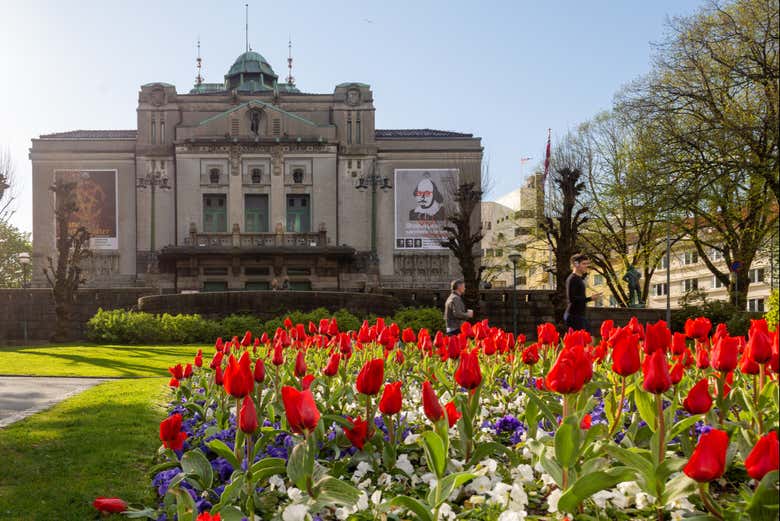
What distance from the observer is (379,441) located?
167 inches

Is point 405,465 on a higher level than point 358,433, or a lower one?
lower

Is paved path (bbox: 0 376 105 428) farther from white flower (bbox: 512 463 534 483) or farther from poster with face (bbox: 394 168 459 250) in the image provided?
poster with face (bbox: 394 168 459 250)

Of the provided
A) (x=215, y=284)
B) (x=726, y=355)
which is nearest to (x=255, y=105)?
(x=215, y=284)

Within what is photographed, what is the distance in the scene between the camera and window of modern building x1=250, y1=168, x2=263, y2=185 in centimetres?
5225

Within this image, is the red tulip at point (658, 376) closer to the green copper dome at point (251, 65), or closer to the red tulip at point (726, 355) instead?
the red tulip at point (726, 355)

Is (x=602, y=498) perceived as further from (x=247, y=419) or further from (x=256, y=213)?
(x=256, y=213)

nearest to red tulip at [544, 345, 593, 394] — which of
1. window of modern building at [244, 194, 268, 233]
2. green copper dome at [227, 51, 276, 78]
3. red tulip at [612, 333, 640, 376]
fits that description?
red tulip at [612, 333, 640, 376]

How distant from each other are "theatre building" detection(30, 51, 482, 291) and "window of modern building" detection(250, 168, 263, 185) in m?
0.07

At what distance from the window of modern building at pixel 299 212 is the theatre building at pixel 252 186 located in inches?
3.2

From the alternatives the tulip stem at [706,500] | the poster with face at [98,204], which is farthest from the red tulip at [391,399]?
the poster with face at [98,204]

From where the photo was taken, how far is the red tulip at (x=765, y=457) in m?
1.94

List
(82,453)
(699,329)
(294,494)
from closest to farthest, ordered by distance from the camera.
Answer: (294,494) → (699,329) → (82,453)

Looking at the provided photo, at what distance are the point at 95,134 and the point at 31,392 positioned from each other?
159 feet

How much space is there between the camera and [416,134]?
56.4 metres
